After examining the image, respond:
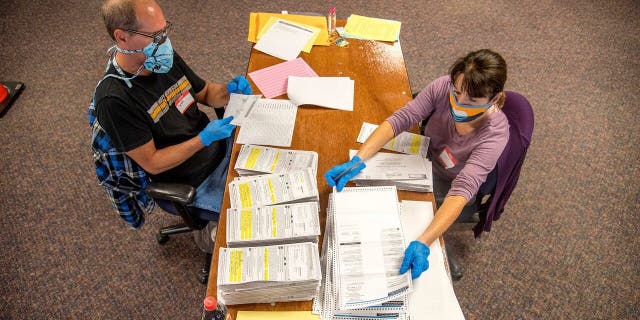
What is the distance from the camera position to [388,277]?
1.06 meters

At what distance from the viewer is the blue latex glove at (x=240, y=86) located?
1.62 meters

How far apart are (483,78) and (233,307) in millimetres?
1013

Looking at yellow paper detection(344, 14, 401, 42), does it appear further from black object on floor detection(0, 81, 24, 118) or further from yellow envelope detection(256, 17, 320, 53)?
black object on floor detection(0, 81, 24, 118)

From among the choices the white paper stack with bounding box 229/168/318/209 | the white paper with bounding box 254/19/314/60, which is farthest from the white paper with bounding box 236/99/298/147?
the white paper with bounding box 254/19/314/60

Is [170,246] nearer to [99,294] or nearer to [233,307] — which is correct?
[99,294]

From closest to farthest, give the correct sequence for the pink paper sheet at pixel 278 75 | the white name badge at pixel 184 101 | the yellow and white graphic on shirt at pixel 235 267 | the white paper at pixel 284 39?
the yellow and white graphic on shirt at pixel 235 267, the white name badge at pixel 184 101, the pink paper sheet at pixel 278 75, the white paper at pixel 284 39

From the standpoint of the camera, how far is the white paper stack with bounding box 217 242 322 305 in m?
1.02

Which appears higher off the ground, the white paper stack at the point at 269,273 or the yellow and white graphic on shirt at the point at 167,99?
the yellow and white graphic on shirt at the point at 167,99

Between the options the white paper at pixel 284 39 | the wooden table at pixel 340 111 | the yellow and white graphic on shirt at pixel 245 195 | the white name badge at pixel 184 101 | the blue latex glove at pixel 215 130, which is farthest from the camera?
the white paper at pixel 284 39

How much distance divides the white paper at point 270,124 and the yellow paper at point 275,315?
61 cm

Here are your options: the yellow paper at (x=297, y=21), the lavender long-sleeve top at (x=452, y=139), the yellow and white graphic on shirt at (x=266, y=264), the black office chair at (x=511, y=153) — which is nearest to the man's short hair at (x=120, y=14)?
Answer: the yellow paper at (x=297, y=21)

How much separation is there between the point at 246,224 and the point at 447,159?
0.84 m

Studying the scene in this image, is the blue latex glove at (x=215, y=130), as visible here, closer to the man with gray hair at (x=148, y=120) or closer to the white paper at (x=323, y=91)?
the man with gray hair at (x=148, y=120)

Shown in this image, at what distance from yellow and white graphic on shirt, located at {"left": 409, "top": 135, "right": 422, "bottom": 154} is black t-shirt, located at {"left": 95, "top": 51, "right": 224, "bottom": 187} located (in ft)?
2.75
